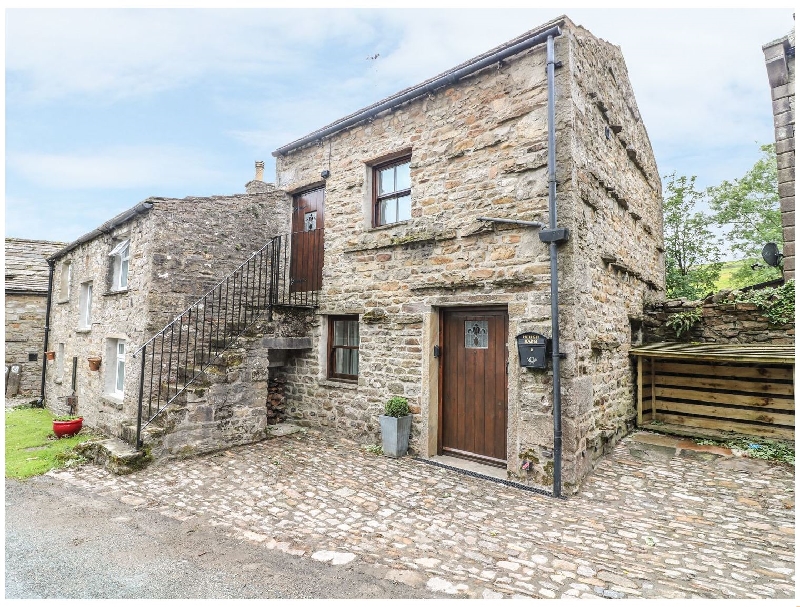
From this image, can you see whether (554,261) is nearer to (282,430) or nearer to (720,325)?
(720,325)

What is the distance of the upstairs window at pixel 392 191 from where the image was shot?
293 inches

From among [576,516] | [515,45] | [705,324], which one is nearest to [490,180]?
[515,45]

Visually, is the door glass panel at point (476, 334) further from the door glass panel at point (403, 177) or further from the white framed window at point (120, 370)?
the white framed window at point (120, 370)

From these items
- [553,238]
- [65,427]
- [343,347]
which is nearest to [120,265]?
[65,427]

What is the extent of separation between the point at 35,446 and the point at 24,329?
8808mm

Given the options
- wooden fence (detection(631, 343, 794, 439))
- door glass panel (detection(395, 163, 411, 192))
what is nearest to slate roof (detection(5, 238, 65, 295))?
door glass panel (detection(395, 163, 411, 192))

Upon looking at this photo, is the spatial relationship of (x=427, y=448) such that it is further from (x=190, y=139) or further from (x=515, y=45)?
(x=190, y=139)

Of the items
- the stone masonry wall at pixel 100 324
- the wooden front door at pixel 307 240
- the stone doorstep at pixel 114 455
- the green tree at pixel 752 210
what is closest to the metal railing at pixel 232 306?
the wooden front door at pixel 307 240

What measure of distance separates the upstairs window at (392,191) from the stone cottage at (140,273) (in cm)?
260

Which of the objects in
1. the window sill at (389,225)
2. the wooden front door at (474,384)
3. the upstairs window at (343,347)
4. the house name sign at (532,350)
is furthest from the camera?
the upstairs window at (343,347)

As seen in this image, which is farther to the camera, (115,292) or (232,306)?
(115,292)

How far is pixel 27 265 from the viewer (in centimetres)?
1521

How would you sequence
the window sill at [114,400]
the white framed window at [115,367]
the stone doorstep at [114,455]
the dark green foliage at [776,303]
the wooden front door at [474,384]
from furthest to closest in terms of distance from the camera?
the white framed window at [115,367] → the window sill at [114,400] → the dark green foliage at [776,303] → the wooden front door at [474,384] → the stone doorstep at [114,455]

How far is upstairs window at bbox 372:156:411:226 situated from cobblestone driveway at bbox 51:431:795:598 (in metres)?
4.13
